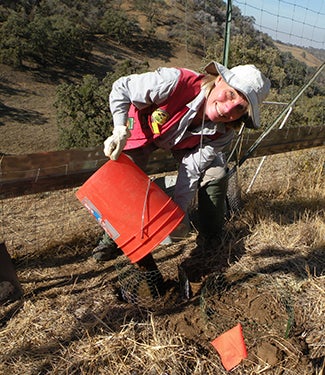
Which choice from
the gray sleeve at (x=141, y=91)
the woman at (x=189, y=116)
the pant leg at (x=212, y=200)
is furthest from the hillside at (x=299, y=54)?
the gray sleeve at (x=141, y=91)

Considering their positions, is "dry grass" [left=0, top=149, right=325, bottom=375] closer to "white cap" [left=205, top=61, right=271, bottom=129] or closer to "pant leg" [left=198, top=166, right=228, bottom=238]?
"pant leg" [left=198, top=166, right=228, bottom=238]

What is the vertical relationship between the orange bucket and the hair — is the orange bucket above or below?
below

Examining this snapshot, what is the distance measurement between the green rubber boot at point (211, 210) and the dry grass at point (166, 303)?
0.13 metres

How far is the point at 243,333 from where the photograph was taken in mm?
2248

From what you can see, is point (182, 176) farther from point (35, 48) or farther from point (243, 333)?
point (35, 48)

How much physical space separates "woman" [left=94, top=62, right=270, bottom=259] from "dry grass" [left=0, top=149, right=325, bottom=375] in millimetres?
576

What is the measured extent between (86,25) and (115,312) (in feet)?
63.1

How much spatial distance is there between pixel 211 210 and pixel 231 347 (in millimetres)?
965

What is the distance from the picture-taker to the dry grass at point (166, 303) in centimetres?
204

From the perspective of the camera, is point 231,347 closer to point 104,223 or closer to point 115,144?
point 104,223

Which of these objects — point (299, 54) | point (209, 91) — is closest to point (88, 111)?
point (209, 91)

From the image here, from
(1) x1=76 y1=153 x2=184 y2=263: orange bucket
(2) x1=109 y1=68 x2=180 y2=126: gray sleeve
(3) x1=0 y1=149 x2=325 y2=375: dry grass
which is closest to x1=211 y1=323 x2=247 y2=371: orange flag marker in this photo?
(3) x1=0 y1=149 x2=325 y2=375: dry grass

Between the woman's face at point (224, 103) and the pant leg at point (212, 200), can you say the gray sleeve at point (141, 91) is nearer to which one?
the woman's face at point (224, 103)

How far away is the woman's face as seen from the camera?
2.12 metres
